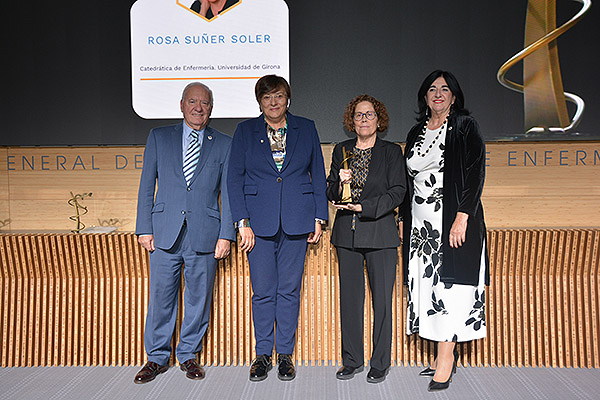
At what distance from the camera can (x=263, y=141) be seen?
3.32m

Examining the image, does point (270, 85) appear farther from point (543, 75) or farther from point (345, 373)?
point (543, 75)

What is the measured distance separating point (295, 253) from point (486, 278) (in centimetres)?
123

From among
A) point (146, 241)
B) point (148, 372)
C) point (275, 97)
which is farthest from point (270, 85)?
point (148, 372)

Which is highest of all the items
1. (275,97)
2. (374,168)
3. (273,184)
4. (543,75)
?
(543,75)

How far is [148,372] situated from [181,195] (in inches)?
46.7

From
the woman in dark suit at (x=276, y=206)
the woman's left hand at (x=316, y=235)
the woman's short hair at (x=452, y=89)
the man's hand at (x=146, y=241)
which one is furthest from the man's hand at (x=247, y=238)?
the woman's short hair at (x=452, y=89)

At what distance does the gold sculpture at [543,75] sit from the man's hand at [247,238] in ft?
7.71

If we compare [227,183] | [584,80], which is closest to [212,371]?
[227,183]

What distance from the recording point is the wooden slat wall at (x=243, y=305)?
3.59 m

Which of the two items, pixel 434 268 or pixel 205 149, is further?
pixel 205 149

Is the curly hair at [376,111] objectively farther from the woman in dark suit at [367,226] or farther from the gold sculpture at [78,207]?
the gold sculpture at [78,207]

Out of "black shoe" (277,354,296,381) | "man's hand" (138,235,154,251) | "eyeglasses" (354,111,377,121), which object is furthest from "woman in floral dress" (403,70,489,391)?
"man's hand" (138,235,154,251)

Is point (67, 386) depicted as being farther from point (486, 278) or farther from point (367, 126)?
point (486, 278)

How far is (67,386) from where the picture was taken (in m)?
3.27
